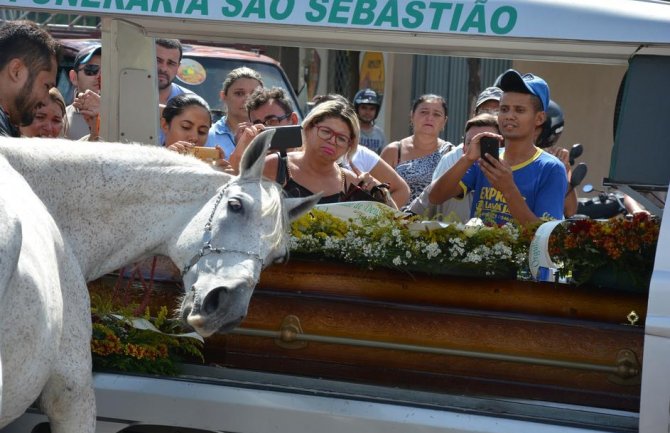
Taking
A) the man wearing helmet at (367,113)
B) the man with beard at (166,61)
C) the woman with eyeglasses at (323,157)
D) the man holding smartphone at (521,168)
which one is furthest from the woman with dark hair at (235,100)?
the man wearing helmet at (367,113)

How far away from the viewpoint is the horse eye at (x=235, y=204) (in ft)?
11.3

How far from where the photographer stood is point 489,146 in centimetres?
483

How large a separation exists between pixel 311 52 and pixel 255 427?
11.4 metres

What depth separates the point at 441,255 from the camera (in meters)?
4.19

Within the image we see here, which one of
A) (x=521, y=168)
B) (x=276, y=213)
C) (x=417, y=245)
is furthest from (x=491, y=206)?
(x=276, y=213)

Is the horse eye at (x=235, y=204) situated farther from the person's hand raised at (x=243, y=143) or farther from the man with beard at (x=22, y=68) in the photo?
the person's hand raised at (x=243, y=143)

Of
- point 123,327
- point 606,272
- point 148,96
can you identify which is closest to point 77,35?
point 148,96

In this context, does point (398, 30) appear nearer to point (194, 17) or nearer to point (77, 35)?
point (194, 17)

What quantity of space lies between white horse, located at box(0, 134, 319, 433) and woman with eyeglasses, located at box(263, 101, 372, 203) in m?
1.36

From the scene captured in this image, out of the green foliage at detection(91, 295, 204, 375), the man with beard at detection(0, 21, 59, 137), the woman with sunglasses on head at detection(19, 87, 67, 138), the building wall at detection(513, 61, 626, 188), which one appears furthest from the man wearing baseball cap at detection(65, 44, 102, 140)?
the building wall at detection(513, 61, 626, 188)

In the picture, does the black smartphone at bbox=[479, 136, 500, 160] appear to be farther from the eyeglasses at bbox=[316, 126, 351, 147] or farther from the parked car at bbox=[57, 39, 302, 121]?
the parked car at bbox=[57, 39, 302, 121]

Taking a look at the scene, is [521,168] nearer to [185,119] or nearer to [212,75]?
[185,119]

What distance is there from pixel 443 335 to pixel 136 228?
4.21 ft

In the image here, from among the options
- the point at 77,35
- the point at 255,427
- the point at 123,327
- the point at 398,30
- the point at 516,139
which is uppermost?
the point at 77,35
